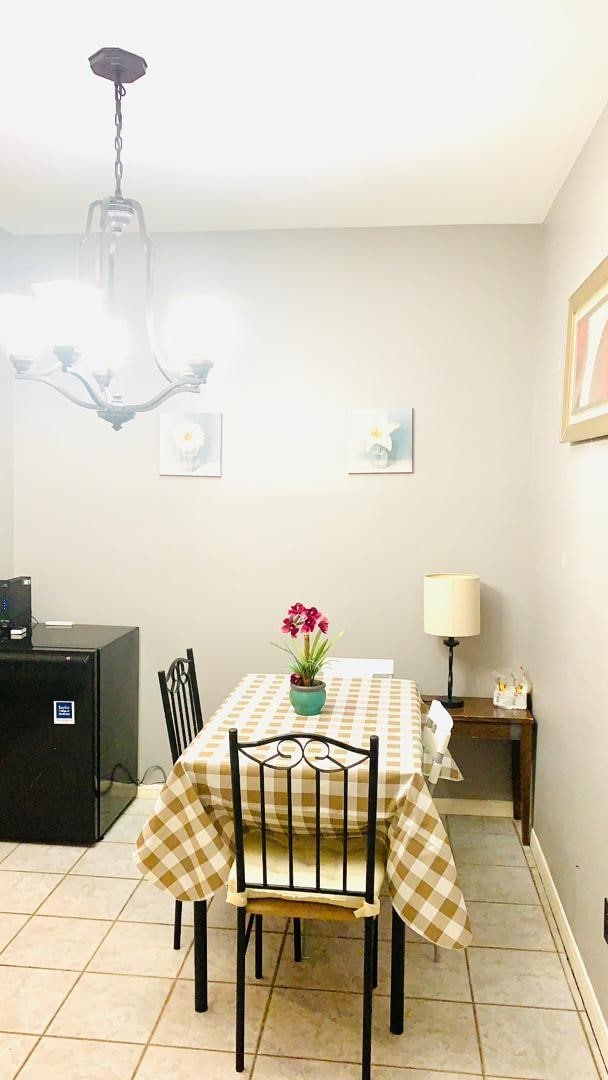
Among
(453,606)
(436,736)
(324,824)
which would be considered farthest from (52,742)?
(453,606)

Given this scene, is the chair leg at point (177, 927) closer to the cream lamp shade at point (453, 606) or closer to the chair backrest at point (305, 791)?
the chair backrest at point (305, 791)

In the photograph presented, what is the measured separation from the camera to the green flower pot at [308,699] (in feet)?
9.25

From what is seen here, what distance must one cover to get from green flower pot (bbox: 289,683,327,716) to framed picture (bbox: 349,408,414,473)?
4.35ft

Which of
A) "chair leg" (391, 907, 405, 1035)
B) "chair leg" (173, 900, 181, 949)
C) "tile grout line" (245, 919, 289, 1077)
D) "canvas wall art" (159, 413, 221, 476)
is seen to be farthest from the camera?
"canvas wall art" (159, 413, 221, 476)

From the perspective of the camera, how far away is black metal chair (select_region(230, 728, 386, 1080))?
215cm

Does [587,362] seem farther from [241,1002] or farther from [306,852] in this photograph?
[241,1002]

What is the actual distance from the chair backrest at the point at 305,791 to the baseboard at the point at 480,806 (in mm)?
1579

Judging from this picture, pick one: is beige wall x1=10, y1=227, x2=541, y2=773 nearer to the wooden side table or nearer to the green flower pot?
the wooden side table

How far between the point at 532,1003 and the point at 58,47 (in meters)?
3.06

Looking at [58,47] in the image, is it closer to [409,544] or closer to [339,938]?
[409,544]

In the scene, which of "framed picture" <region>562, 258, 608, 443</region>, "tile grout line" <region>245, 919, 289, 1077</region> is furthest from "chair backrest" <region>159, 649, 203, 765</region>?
"framed picture" <region>562, 258, 608, 443</region>

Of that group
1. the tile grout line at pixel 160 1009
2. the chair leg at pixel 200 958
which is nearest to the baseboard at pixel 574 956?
the chair leg at pixel 200 958

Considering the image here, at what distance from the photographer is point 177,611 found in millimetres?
3998

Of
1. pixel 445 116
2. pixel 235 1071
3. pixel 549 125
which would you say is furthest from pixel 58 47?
pixel 235 1071
